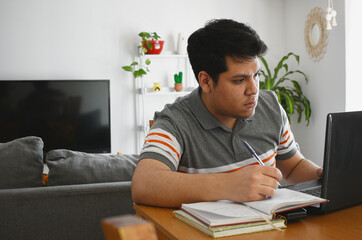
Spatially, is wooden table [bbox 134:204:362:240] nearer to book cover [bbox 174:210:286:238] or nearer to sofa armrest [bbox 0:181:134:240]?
book cover [bbox 174:210:286:238]

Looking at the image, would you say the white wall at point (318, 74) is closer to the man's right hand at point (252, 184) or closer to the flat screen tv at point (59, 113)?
the flat screen tv at point (59, 113)

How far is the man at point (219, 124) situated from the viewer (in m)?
1.19

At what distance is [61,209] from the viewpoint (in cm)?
165

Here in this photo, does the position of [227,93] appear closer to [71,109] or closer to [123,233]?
[123,233]

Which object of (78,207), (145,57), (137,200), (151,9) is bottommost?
(78,207)

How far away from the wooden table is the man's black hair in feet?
1.68

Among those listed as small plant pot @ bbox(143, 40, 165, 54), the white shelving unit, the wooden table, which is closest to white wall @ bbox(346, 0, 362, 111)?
the white shelving unit

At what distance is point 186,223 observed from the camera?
876 millimetres

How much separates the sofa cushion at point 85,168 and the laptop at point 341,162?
0.99 metres

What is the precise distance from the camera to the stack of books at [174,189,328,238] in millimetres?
791

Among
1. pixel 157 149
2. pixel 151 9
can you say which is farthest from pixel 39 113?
pixel 157 149

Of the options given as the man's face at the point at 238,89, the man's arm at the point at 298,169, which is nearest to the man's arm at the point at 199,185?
the man's face at the point at 238,89


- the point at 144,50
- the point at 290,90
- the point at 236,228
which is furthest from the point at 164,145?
the point at 290,90

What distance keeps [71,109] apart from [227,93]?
3.59 metres
